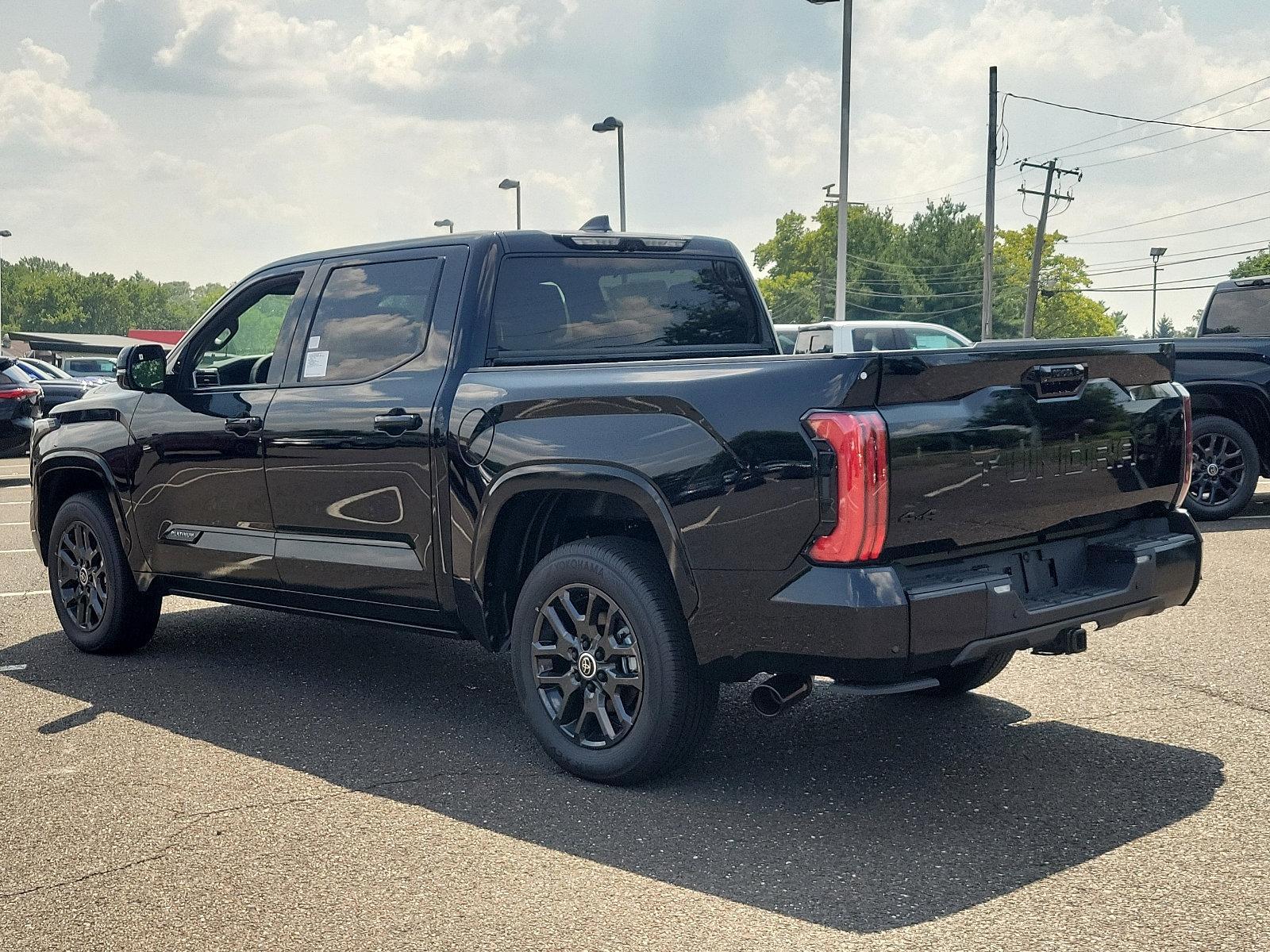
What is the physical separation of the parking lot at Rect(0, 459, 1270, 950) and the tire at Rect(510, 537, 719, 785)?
0.15m

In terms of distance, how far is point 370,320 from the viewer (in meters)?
5.81

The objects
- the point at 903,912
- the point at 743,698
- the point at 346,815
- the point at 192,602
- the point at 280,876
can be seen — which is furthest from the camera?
the point at 192,602

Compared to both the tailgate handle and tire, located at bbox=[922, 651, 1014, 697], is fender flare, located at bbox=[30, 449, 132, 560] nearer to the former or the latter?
tire, located at bbox=[922, 651, 1014, 697]

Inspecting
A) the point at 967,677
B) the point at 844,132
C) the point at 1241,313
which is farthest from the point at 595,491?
the point at 844,132

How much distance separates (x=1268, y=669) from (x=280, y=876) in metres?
4.38

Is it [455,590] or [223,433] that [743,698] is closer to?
[455,590]

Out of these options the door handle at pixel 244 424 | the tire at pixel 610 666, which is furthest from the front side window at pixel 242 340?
the tire at pixel 610 666

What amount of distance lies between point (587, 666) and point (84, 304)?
186 meters

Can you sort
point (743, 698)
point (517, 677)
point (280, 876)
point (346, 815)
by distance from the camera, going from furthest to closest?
point (743, 698)
point (517, 677)
point (346, 815)
point (280, 876)

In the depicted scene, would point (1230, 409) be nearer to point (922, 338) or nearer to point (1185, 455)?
point (1185, 455)

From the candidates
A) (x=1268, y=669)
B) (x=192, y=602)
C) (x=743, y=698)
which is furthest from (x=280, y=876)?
(x=192, y=602)

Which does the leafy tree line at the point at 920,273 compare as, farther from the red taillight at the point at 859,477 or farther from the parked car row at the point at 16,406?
the red taillight at the point at 859,477

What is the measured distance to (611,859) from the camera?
13.5 ft

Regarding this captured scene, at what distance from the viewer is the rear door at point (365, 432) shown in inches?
214
